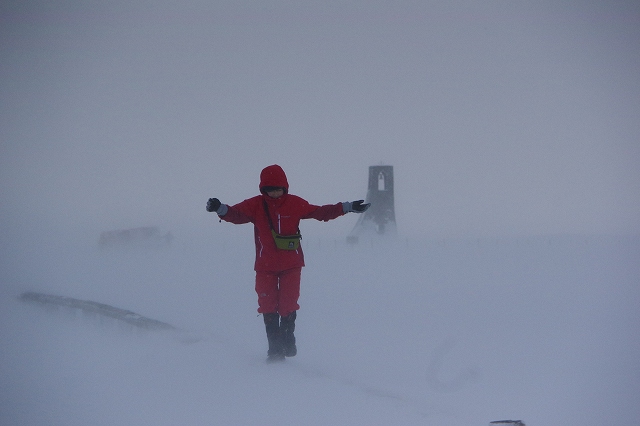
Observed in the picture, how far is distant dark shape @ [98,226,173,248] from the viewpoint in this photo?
63.1 ft

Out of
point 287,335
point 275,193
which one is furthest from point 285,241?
point 287,335

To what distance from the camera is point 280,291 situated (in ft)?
14.3

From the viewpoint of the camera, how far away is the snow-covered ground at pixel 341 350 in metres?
3.46

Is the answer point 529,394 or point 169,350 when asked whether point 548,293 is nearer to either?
point 529,394

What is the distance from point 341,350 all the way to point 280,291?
1.58 meters

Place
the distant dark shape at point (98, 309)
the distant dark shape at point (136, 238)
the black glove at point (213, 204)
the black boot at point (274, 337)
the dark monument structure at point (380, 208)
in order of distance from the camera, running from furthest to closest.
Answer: the dark monument structure at point (380, 208), the distant dark shape at point (136, 238), the distant dark shape at point (98, 309), the black boot at point (274, 337), the black glove at point (213, 204)

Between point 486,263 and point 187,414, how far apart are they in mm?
11292

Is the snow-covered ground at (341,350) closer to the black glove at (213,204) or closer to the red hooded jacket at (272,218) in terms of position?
the red hooded jacket at (272,218)

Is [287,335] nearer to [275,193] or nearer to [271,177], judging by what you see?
[275,193]

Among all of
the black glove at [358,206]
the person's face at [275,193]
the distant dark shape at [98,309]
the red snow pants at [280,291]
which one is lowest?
the distant dark shape at [98,309]

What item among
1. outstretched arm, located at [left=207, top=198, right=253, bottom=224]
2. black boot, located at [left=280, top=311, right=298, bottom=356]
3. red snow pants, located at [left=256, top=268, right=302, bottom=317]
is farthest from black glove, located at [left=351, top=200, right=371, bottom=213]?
black boot, located at [left=280, top=311, right=298, bottom=356]

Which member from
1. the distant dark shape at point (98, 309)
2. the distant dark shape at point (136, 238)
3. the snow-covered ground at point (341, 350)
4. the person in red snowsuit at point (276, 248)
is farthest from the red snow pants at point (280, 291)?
the distant dark shape at point (136, 238)

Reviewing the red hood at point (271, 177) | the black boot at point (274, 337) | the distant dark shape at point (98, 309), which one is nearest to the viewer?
the red hood at point (271, 177)

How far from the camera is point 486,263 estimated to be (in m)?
13.4
